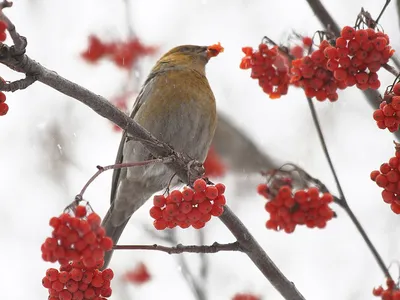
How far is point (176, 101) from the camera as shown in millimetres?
3684

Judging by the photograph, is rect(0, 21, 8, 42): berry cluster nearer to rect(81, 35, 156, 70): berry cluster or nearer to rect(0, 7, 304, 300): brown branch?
rect(0, 7, 304, 300): brown branch

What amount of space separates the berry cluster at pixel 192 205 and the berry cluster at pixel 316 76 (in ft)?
2.06

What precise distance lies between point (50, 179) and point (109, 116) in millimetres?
4659

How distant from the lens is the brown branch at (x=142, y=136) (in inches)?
73.9

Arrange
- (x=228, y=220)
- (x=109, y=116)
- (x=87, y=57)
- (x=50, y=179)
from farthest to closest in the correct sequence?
(x=50, y=179) < (x=87, y=57) < (x=228, y=220) < (x=109, y=116)

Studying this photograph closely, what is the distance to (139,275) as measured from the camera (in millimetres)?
4758

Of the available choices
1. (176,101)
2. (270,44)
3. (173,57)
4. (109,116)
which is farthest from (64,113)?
(109,116)

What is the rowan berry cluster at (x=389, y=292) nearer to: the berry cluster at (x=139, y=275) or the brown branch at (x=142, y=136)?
the brown branch at (x=142, y=136)

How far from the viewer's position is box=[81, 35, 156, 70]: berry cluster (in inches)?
203

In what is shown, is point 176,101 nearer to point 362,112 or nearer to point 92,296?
point 92,296

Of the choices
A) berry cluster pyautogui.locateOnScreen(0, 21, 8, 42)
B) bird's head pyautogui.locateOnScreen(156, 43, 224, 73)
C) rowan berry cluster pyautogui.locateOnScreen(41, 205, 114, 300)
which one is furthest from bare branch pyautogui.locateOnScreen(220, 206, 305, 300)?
bird's head pyautogui.locateOnScreen(156, 43, 224, 73)

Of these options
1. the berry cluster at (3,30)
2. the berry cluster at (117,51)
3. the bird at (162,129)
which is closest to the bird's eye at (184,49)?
the bird at (162,129)

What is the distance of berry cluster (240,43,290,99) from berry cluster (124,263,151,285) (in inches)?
97.7

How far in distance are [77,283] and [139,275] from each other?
2893mm
